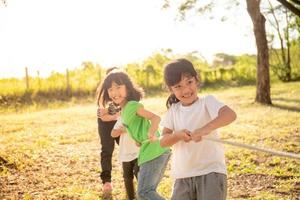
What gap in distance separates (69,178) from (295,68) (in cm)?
2630

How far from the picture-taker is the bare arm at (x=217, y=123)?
9.63 ft

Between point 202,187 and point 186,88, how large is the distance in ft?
2.08

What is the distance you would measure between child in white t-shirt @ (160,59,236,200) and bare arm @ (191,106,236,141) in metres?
0.04

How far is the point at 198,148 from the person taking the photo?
10.4ft

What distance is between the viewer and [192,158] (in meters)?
3.19

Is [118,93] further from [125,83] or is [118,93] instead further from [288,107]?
[288,107]

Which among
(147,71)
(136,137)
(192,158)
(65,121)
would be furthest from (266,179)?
(147,71)

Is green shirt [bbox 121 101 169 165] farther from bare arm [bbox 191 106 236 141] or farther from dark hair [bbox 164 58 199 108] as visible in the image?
bare arm [bbox 191 106 236 141]

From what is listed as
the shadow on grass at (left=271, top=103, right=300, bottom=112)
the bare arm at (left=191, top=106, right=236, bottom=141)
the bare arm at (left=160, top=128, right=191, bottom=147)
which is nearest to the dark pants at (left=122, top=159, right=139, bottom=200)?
the bare arm at (left=160, top=128, right=191, bottom=147)

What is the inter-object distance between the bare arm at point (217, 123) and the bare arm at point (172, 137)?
0.05m

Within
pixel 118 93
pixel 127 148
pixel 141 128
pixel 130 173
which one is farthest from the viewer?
pixel 130 173

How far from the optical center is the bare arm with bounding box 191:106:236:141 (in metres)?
2.94

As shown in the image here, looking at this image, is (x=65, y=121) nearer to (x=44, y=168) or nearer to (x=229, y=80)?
(x=44, y=168)

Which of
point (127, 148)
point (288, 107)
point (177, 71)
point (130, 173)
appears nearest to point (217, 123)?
point (177, 71)
